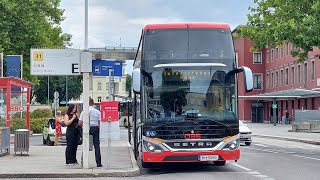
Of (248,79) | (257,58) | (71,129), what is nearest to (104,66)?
(71,129)

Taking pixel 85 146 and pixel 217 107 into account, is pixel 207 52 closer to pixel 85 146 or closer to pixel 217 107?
pixel 217 107

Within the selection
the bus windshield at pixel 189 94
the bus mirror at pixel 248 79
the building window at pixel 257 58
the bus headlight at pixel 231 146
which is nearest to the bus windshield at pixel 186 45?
the bus windshield at pixel 189 94

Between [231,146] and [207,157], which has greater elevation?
[231,146]

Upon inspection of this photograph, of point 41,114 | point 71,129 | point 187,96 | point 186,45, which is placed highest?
point 186,45

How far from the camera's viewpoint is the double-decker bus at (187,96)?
15461 mm

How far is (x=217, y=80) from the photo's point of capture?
15734 mm

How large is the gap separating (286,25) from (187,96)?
12.1 m

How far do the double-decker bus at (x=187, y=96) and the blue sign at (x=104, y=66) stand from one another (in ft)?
9.38

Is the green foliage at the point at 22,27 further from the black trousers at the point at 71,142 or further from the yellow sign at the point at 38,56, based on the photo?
the black trousers at the point at 71,142

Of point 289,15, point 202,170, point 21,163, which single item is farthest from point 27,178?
point 289,15

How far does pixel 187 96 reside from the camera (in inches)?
616

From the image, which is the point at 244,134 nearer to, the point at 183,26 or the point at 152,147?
the point at 183,26

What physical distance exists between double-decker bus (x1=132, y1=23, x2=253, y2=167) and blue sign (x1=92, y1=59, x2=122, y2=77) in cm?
286

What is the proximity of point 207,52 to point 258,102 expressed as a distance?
81.4m
